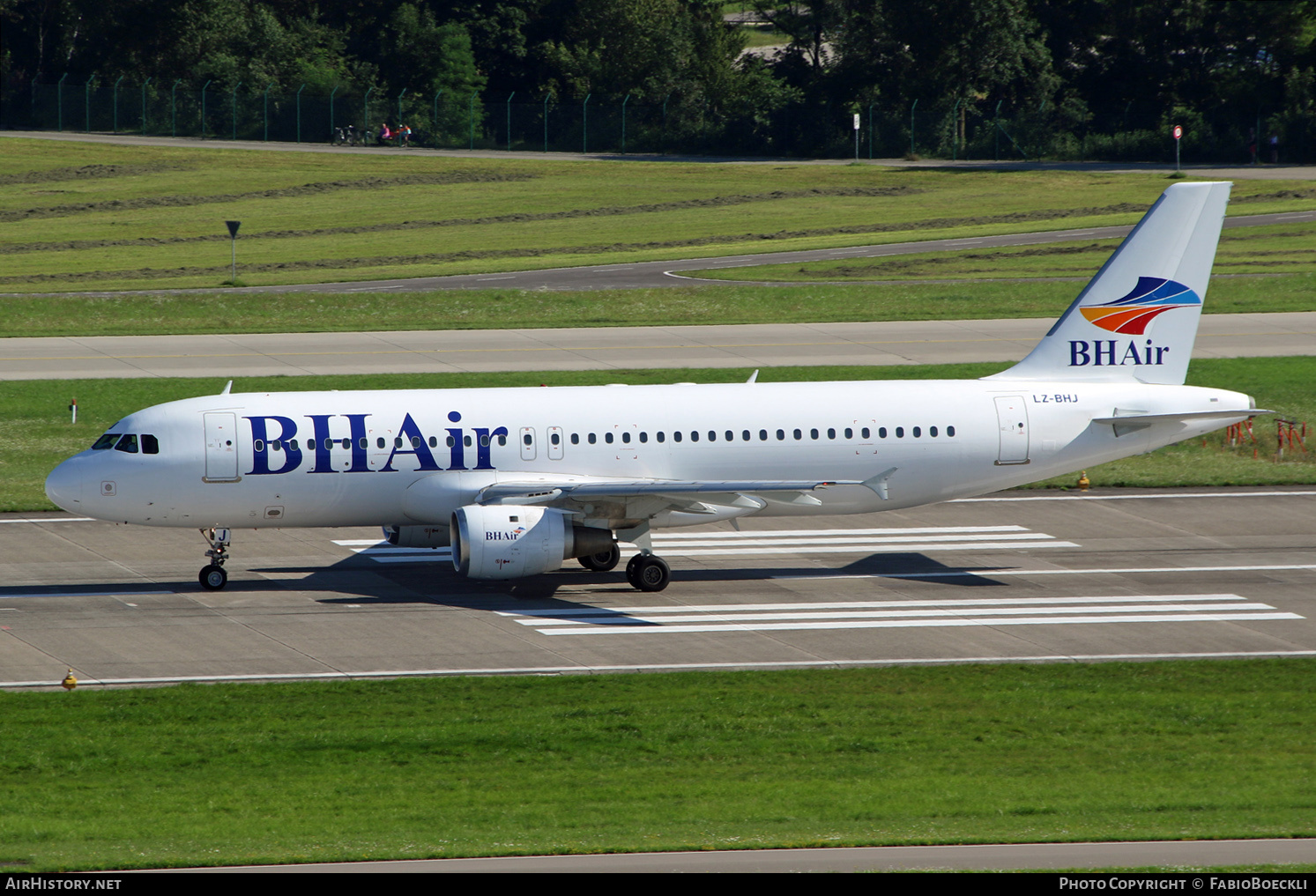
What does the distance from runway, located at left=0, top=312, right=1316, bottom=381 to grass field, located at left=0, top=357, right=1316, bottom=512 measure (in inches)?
70.6

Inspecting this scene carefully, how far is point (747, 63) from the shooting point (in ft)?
481

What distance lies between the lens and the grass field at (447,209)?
303 ft

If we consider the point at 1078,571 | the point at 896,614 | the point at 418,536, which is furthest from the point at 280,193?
the point at 896,614

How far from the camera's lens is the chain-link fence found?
134 meters

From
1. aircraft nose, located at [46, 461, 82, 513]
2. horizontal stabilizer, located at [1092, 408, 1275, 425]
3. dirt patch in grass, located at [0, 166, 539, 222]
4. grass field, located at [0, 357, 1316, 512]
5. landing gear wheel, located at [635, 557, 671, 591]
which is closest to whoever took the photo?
aircraft nose, located at [46, 461, 82, 513]

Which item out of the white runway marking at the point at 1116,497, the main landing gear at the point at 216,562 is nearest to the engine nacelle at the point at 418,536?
the main landing gear at the point at 216,562

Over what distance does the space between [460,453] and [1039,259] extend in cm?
6142

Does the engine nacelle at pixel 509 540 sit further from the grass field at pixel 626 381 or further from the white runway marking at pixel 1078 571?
the grass field at pixel 626 381

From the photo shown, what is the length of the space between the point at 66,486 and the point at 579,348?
3063 centimetres

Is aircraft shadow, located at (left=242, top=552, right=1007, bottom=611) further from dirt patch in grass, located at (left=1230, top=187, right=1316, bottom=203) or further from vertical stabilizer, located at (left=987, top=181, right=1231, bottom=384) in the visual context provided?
dirt patch in grass, located at (left=1230, top=187, right=1316, bottom=203)

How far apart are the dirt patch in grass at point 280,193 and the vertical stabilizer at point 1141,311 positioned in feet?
292

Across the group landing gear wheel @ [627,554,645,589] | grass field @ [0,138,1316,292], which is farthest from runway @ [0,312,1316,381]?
landing gear wheel @ [627,554,645,589]

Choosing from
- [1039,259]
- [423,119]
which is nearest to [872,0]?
[423,119]

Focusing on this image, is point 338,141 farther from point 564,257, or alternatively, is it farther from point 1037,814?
point 1037,814
